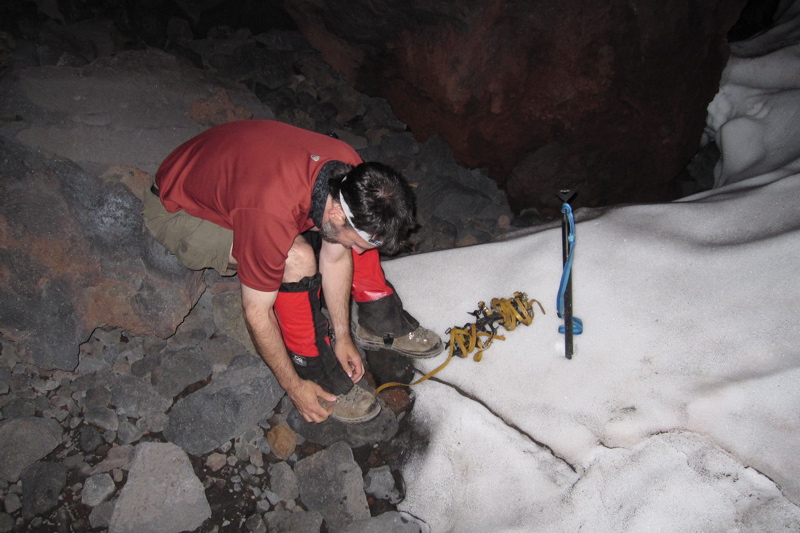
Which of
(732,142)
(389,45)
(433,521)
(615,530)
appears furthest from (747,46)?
(433,521)

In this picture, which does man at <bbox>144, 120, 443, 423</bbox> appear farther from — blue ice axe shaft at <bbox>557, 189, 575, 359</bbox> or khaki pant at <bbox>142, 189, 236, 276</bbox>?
blue ice axe shaft at <bbox>557, 189, 575, 359</bbox>

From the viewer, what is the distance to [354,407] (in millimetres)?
2018

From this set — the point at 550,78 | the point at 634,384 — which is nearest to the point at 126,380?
the point at 634,384

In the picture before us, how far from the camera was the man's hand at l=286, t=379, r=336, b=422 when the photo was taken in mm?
1942

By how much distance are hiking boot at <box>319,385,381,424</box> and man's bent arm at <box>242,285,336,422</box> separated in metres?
0.04

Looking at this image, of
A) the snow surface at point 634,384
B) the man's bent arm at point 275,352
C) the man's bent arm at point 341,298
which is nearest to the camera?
the snow surface at point 634,384

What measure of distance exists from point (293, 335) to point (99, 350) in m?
1.04

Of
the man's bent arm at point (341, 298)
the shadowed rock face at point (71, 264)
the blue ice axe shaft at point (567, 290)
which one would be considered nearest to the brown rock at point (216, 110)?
the shadowed rock face at point (71, 264)

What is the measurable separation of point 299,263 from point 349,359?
1.79 ft

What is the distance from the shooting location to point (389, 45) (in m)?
3.14

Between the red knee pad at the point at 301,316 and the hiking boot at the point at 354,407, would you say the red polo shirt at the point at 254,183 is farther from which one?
the hiking boot at the point at 354,407

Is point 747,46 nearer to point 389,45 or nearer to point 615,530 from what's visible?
point 389,45

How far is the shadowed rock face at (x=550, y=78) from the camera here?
8.98 feet

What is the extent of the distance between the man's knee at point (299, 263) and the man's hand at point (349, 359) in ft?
1.37
